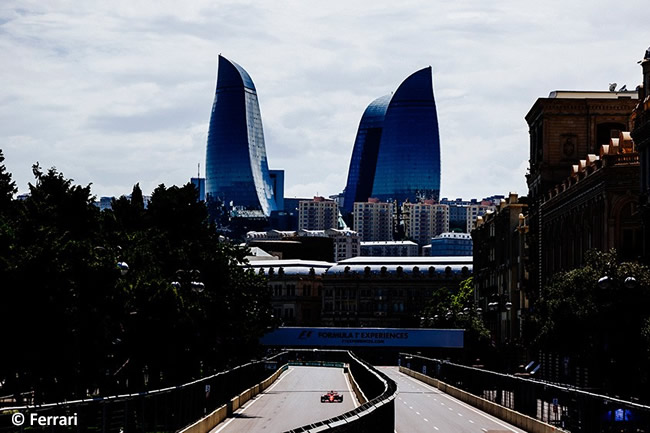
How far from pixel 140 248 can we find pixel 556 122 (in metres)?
66.3

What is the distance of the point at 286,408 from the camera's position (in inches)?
3526

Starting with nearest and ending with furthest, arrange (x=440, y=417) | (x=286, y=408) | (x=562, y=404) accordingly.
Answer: (x=562, y=404), (x=440, y=417), (x=286, y=408)

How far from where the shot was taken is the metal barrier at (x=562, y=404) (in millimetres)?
42531

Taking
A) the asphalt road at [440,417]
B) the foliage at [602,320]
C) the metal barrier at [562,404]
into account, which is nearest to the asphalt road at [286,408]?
the asphalt road at [440,417]

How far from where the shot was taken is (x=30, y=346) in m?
55.3

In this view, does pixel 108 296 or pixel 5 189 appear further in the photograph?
pixel 5 189

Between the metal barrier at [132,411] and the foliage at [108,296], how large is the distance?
14.2ft

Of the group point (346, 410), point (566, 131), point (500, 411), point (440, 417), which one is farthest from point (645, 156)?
point (566, 131)

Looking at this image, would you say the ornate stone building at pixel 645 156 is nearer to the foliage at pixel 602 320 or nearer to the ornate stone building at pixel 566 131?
the foliage at pixel 602 320

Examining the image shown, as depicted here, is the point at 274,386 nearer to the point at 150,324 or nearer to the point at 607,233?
the point at 607,233

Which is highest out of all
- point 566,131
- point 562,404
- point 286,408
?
point 566,131

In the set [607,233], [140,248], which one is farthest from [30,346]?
[607,233]

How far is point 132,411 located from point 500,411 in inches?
1482

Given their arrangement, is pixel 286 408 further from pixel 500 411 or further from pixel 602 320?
pixel 602 320
